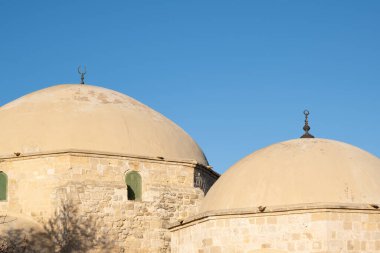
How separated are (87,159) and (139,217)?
1.65 m

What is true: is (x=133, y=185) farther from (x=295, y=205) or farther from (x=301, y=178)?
(x=295, y=205)

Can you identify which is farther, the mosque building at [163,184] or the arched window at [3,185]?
the arched window at [3,185]

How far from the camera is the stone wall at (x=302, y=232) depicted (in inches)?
490

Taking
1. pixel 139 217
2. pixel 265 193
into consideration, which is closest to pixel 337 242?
pixel 265 193

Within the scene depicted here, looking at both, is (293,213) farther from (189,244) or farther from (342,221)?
(189,244)

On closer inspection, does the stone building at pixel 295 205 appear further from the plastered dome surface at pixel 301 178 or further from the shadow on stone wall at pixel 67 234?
the shadow on stone wall at pixel 67 234

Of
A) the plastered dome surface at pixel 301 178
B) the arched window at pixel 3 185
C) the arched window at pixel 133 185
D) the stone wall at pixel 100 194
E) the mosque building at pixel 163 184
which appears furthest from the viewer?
the arched window at pixel 133 185

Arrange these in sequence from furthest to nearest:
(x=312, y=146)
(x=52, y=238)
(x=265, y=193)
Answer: (x=52, y=238) < (x=312, y=146) < (x=265, y=193)

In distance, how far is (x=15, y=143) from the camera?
1638 cm

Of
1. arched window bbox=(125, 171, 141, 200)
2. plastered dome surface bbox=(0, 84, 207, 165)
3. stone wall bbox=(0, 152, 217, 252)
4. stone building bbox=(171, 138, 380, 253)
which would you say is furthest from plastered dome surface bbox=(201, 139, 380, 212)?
plastered dome surface bbox=(0, 84, 207, 165)

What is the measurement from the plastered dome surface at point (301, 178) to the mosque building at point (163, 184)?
2 centimetres

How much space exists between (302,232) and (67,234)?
5149mm

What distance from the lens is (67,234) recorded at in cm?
1534

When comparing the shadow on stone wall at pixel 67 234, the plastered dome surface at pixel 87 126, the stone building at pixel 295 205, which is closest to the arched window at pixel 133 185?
the plastered dome surface at pixel 87 126
